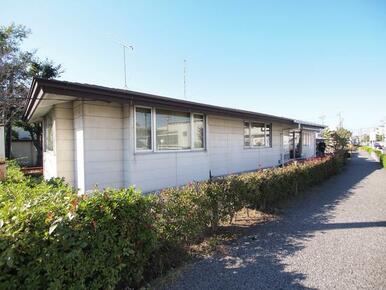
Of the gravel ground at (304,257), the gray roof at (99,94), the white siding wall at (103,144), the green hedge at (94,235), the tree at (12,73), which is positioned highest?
the tree at (12,73)

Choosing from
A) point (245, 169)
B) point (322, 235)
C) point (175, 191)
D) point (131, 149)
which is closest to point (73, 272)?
point (175, 191)

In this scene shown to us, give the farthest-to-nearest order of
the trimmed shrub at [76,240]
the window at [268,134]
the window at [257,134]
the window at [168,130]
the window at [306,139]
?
the window at [306,139] < the window at [268,134] < the window at [257,134] < the window at [168,130] < the trimmed shrub at [76,240]

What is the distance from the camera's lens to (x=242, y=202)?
6418 millimetres

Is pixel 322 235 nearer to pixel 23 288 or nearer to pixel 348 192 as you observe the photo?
pixel 23 288

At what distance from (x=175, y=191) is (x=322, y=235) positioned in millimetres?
3101

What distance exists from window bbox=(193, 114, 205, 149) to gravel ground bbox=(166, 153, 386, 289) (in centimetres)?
411

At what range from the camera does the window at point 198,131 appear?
1031cm

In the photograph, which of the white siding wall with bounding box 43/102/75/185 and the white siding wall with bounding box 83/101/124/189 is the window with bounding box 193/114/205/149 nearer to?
the white siding wall with bounding box 83/101/124/189

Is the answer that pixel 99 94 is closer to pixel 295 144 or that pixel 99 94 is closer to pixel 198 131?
pixel 198 131

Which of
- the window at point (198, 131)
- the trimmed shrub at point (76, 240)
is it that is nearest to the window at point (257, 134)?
the window at point (198, 131)

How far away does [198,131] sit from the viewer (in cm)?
1052

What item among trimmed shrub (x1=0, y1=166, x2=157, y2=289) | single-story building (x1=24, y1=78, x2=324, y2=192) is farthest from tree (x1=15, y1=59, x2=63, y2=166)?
trimmed shrub (x1=0, y1=166, x2=157, y2=289)

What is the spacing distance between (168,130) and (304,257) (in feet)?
18.9

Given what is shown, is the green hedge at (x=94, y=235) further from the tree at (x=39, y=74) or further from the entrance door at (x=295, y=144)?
the tree at (x=39, y=74)
